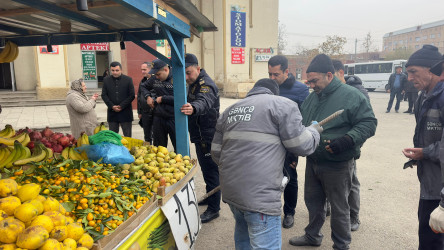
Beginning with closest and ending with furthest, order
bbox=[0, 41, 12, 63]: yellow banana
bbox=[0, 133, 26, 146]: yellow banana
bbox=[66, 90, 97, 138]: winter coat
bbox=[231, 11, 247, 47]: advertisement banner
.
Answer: bbox=[0, 133, 26, 146]: yellow banana
bbox=[0, 41, 12, 63]: yellow banana
bbox=[66, 90, 97, 138]: winter coat
bbox=[231, 11, 247, 47]: advertisement banner

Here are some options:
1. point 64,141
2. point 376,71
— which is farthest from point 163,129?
point 376,71

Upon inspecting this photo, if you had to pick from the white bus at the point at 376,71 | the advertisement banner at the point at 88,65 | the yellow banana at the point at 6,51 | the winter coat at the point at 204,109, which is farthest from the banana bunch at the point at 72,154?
the white bus at the point at 376,71

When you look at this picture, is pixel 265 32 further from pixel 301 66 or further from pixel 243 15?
pixel 301 66

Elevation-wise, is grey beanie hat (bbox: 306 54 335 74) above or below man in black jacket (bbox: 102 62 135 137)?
above

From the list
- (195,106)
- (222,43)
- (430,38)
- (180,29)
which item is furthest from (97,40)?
(430,38)

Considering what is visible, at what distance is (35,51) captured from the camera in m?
15.9

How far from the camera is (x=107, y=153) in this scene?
3.26 m

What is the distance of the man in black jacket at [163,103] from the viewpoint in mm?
4867

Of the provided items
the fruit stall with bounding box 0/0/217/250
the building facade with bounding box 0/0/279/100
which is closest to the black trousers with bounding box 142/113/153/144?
the fruit stall with bounding box 0/0/217/250

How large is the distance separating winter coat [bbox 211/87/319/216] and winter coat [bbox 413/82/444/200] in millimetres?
970

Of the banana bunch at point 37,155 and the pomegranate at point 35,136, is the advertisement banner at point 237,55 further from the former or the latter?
the banana bunch at point 37,155

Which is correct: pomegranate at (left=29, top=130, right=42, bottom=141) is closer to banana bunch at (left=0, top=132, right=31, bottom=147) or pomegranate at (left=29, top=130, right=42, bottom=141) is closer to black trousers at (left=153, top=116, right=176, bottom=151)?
banana bunch at (left=0, top=132, right=31, bottom=147)

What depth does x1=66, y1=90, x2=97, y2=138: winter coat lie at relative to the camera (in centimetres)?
541

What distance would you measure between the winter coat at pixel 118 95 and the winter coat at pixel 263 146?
14.7ft
